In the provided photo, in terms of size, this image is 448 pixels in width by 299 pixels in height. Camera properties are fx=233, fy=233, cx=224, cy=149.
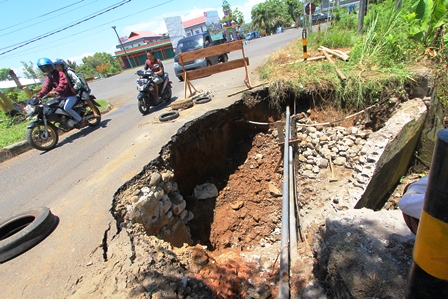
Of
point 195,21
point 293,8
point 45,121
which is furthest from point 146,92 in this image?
point 293,8

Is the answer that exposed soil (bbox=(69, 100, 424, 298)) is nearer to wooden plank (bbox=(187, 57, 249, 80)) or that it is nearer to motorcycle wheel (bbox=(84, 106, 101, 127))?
wooden plank (bbox=(187, 57, 249, 80))

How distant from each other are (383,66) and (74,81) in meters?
7.55

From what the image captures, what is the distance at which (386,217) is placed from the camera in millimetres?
1832

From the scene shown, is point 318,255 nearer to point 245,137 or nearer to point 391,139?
point 391,139

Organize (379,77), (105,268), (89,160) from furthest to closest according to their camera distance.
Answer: (379,77)
(89,160)
(105,268)

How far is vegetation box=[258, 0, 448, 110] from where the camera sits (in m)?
4.98

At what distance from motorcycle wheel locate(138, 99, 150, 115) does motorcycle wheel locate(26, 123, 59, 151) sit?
2.08 m

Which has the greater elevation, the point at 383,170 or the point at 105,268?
the point at 105,268

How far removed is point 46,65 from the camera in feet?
17.9

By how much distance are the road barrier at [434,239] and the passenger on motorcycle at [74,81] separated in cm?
694

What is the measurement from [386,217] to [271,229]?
2939 millimetres

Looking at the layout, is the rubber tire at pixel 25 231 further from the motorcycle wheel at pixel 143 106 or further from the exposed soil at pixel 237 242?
the motorcycle wheel at pixel 143 106

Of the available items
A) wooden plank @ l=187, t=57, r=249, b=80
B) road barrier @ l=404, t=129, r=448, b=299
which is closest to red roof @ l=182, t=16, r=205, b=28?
wooden plank @ l=187, t=57, r=249, b=80

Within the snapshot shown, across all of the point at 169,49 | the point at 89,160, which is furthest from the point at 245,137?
the point at 169,49
